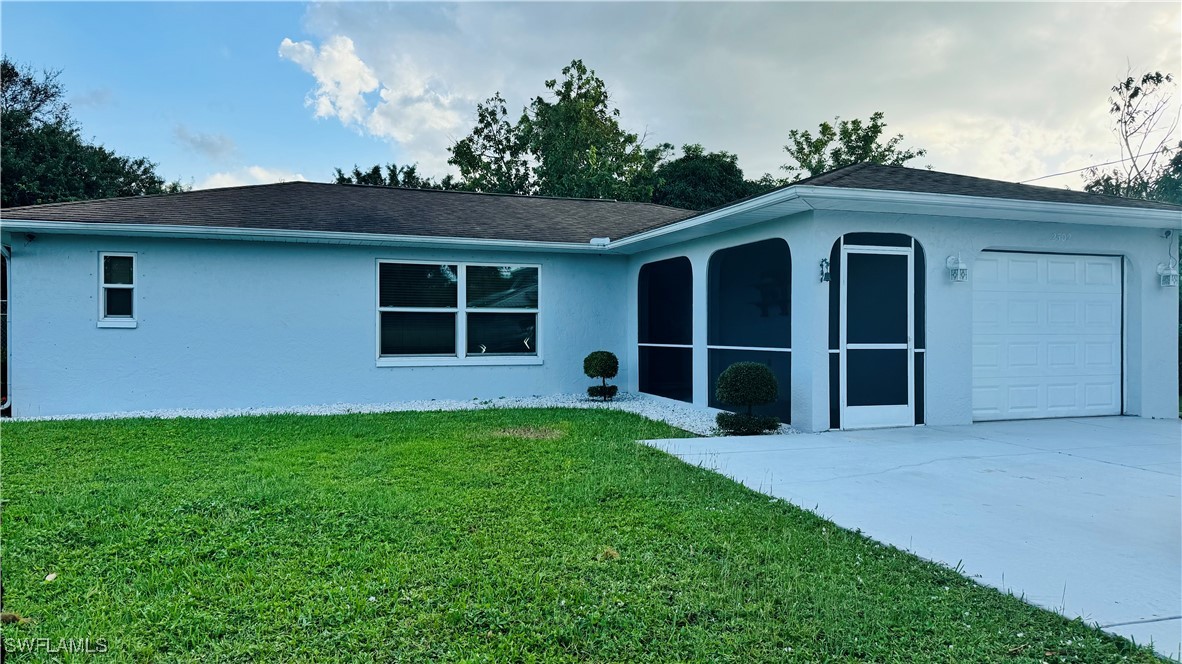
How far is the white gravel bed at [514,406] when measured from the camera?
29.7ft

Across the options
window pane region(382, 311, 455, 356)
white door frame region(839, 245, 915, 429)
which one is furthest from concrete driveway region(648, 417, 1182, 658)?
window pane region(382, 311, 455, 356)

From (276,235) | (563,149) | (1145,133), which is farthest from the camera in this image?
(563,149)

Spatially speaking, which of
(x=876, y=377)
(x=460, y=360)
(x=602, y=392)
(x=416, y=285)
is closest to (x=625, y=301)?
(x=602, y=392)

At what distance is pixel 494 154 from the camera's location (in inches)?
1229

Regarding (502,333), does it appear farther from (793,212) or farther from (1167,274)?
(1167,274)

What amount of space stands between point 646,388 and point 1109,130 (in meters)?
20.6

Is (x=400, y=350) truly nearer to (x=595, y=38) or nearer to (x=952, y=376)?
(x=952, y=376)

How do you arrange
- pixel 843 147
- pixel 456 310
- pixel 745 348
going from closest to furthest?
pixel 745 348, pixel 456 310, pixel 843 147

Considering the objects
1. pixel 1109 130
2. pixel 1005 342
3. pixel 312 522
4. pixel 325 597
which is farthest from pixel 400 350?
pixel 1109 130

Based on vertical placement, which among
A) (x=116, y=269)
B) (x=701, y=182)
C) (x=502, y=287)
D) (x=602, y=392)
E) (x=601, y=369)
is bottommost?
(x=602, y=392)

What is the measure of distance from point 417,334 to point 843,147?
26.0 m

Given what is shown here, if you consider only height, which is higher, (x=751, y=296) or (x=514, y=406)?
(x=751, y=296)

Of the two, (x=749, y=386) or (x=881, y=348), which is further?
(x=881, y=348)

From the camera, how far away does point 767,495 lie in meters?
4.93
